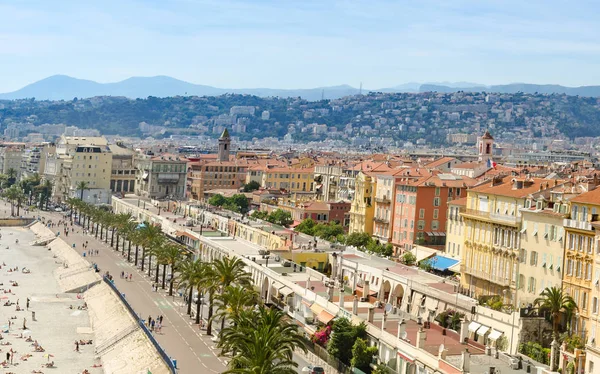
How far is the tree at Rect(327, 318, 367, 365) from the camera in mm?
45031

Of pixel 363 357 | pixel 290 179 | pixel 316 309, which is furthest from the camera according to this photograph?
pixel 290 179

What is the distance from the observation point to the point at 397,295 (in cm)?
5888

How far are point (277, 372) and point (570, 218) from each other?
18.9m

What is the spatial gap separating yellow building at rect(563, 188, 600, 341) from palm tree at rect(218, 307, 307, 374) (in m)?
14.1

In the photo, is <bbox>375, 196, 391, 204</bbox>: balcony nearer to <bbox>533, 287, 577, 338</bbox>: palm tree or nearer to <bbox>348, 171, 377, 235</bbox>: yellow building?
<bbox>348, 171, 377, 235</bbox>: yellow building

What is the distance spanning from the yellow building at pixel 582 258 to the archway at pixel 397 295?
15679 mm

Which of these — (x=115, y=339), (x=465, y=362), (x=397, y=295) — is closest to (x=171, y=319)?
(x=115, y=339)

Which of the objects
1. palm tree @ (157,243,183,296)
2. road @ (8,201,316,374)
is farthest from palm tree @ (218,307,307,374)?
palm tree @ (157,243,183,296)

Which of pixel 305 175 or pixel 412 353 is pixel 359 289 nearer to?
pixel 412 353

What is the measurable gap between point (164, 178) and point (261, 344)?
4338 inches

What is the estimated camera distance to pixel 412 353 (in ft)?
132

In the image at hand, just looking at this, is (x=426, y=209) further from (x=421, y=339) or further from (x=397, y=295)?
(x=421, y=339)

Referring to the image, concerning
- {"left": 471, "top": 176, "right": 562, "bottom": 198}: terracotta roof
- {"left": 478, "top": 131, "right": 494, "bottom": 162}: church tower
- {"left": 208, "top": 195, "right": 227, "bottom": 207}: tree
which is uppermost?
{"left": 478, "top": 131, "right": 494, "bottom": 162}: church tower

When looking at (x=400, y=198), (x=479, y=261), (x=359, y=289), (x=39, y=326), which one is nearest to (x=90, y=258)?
(x=39, y=326)
